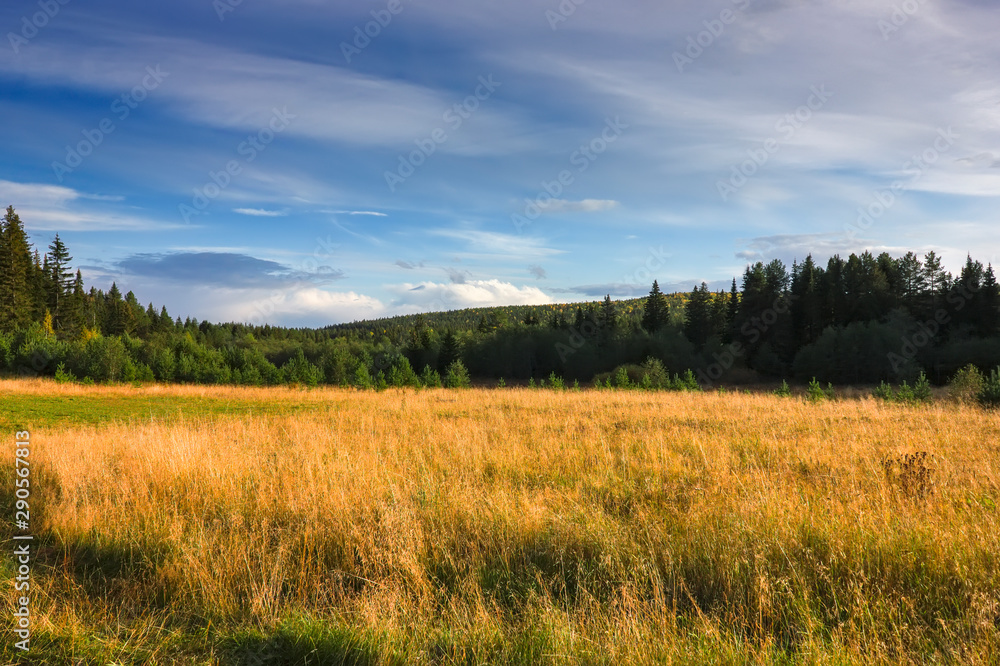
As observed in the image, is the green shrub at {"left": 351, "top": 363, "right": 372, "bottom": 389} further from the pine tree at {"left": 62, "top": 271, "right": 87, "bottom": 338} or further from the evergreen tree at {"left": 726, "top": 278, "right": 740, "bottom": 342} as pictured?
the pine tree at {"left": 62, "top": 271, "right": 87, "bottom": 338}

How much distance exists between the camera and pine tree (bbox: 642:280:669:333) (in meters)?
72.6

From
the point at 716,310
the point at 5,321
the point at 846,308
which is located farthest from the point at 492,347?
the point at 5,321

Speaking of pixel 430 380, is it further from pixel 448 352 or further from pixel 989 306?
pixel 989 306

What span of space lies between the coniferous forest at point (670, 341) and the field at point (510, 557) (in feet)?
97.5

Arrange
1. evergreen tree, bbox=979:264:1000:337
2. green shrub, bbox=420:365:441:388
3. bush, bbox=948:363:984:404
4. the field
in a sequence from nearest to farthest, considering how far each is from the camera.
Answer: the field
bush, bbox=948:363:984:404
green shrub, bbox=420:365:441:388
evergreen tree, bbox=979:264:1000:337

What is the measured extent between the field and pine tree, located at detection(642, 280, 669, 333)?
217ft

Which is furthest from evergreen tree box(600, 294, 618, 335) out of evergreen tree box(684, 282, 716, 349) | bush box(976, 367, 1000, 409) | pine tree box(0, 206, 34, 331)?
pine tree box(0, 206, 34, 331)

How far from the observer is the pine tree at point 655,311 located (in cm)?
7256

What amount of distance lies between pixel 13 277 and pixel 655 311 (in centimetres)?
7924

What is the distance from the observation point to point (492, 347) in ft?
248

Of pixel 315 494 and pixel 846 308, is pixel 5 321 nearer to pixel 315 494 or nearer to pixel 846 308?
pixel 315 494

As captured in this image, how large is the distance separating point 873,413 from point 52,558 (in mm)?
16890

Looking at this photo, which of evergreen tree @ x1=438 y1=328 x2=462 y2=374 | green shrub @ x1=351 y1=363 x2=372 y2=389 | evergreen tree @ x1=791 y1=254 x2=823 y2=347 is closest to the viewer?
green shrub @ x1=351 y1=363 x2=372 y2=389

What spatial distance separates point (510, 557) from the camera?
448 centimetres
